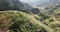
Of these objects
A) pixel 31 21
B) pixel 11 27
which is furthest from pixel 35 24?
pixel 11 27

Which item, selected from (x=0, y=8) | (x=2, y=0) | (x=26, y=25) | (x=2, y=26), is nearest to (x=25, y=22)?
(x=26, y=25)

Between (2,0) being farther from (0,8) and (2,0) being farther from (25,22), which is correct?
(25,22)

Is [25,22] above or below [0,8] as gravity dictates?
below

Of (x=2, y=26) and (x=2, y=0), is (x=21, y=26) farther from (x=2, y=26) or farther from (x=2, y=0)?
(x=2, y=0)

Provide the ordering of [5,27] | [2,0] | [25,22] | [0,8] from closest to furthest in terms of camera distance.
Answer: [5,27] < [25,22] < [0,8] < [2,0]

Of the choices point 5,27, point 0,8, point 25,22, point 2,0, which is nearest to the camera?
point 5,27

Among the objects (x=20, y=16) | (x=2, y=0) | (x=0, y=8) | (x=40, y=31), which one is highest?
(x=2, y=0)

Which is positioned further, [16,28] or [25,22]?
[25,22]

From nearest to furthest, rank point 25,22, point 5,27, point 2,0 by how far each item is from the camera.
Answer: point 5,27, point 25,22, point 2,0

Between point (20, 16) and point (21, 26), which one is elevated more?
point (20, 16)
